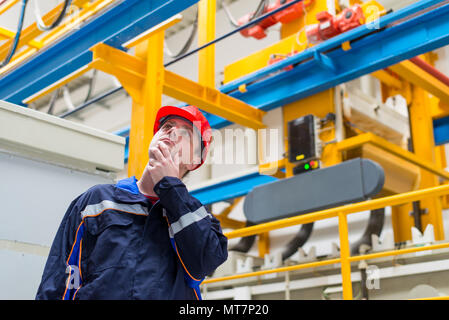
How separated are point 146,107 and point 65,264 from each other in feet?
9.85

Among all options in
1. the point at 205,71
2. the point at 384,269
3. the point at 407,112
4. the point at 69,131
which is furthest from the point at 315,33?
the point at 69,131

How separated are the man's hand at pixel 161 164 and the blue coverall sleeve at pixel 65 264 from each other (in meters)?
0.29

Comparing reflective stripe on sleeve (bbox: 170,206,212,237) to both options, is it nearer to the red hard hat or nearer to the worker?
the worker

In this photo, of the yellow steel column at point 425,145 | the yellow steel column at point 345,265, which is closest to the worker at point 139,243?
the yellow steel column at point 345,265

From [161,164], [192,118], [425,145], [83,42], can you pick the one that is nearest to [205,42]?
[83,42]

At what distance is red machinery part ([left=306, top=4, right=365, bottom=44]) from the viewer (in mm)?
4914

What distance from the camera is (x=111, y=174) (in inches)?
112

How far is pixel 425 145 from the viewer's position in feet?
19.5

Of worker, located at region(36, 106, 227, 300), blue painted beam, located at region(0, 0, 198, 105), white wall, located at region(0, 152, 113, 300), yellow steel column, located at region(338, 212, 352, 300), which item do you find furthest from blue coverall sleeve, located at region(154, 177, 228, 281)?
blue painted beam, located at region(0, 0, 198, 105)

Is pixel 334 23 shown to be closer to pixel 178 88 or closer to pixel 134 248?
pixel 178 88

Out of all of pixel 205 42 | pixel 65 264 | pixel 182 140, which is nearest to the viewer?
pixel 65 264

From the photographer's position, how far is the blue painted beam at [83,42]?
418 cm

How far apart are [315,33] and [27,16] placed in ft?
14.9

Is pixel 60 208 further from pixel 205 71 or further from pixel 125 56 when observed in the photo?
pixel 205 71
